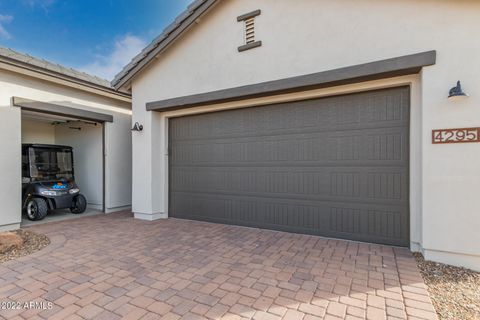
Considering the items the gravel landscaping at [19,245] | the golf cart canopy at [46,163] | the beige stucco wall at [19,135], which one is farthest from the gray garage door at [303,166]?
the golf cart canopy at [46,163]

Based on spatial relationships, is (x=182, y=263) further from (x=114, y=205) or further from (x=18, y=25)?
(x=18, y=25)

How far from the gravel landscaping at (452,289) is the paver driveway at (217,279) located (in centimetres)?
11

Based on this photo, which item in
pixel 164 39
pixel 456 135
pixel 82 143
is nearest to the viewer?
pixel 456 135

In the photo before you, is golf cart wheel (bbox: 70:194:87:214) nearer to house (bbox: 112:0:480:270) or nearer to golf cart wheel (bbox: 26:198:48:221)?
golf cart wheel (bbox: 26:198:48:221)

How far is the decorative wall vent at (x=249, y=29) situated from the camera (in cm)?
520

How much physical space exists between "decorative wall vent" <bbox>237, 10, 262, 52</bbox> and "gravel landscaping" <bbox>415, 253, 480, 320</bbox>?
478cm

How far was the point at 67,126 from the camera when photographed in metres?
8.74

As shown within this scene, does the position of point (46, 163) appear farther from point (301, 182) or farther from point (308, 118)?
point (308, 118)

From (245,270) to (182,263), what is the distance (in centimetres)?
96

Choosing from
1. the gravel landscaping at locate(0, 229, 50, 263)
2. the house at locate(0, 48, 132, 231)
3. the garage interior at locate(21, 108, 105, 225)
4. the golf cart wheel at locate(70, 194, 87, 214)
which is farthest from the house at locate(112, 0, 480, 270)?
the gravel landscaping at locate(0, 229, 50, 263)

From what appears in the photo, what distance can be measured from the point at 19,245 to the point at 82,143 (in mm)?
4786

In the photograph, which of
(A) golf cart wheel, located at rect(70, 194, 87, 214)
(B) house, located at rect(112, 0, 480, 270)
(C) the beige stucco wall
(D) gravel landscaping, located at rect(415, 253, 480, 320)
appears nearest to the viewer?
(D) gravel landscaping, located at rect(415, 253, 480, 320)

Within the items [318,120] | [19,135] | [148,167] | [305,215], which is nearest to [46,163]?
[19,135]

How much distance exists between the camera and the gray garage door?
4355mm
